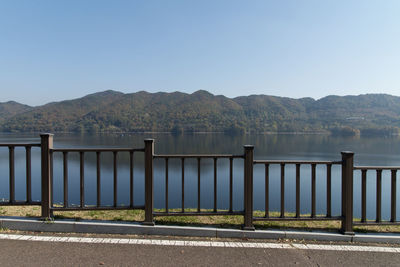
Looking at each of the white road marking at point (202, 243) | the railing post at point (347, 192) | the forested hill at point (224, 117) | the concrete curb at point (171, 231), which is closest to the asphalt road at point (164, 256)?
the white road marking at point (202, 243)

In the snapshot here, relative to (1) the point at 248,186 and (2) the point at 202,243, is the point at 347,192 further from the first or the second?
(2) the point at 202,243

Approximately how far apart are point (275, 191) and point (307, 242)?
75.4 ft

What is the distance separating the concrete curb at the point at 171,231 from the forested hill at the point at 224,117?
425 feet

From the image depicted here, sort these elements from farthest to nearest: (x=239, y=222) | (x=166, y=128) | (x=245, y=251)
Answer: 1. (x=166, y=128)
2. (x=239, y=222)
3. (x=245, y=251)

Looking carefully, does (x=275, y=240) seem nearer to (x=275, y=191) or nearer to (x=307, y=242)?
(x=307, y=242)

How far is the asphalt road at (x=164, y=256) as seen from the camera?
2.87m

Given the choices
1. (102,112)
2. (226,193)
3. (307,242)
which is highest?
(102,112)

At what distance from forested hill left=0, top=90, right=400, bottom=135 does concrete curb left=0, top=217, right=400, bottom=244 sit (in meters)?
129

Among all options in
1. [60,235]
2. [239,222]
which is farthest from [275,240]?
[60,235]

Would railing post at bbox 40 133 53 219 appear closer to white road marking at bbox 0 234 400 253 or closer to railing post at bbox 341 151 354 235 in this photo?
white road marking at bbox 0 234 400 253

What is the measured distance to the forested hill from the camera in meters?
133

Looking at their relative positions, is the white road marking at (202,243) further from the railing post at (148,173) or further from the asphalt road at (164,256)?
the railing post at (148,173)

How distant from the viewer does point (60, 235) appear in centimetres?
360

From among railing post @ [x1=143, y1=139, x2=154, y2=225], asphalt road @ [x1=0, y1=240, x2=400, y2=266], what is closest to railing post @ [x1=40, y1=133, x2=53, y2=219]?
asphalt road @ [x1=0, y1=240, x2=400, y2=266]
